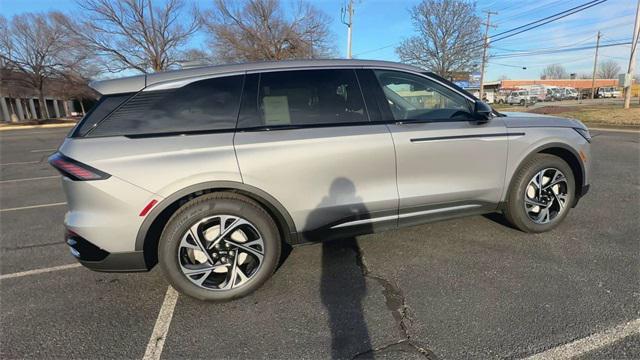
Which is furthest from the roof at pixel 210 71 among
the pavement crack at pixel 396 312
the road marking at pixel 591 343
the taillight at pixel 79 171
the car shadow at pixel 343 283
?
the road marking at pixel 591 343

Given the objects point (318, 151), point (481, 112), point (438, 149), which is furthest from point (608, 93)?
point (318, 151)

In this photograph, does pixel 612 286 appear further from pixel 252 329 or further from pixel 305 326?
pixel 252 329

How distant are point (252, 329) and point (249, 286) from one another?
415mm

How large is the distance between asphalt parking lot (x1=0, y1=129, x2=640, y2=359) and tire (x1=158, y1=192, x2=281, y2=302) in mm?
156

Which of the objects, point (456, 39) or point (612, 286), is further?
point (456, 39)

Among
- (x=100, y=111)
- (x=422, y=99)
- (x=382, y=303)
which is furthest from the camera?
(x=422, y=99)

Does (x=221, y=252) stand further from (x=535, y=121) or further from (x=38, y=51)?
(x=38, y=51)

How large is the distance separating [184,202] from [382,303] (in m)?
1.70

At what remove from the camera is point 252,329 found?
2.49 m

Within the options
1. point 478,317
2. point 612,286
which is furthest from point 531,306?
point 612,286

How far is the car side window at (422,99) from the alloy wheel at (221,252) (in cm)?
175

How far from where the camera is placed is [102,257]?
2.62 meters

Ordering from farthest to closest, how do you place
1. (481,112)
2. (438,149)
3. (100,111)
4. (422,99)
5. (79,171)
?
(422,99)
(481,112)
(438,149)
(100,111)
(79,171)

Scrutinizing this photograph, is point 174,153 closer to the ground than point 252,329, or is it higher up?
higher up
